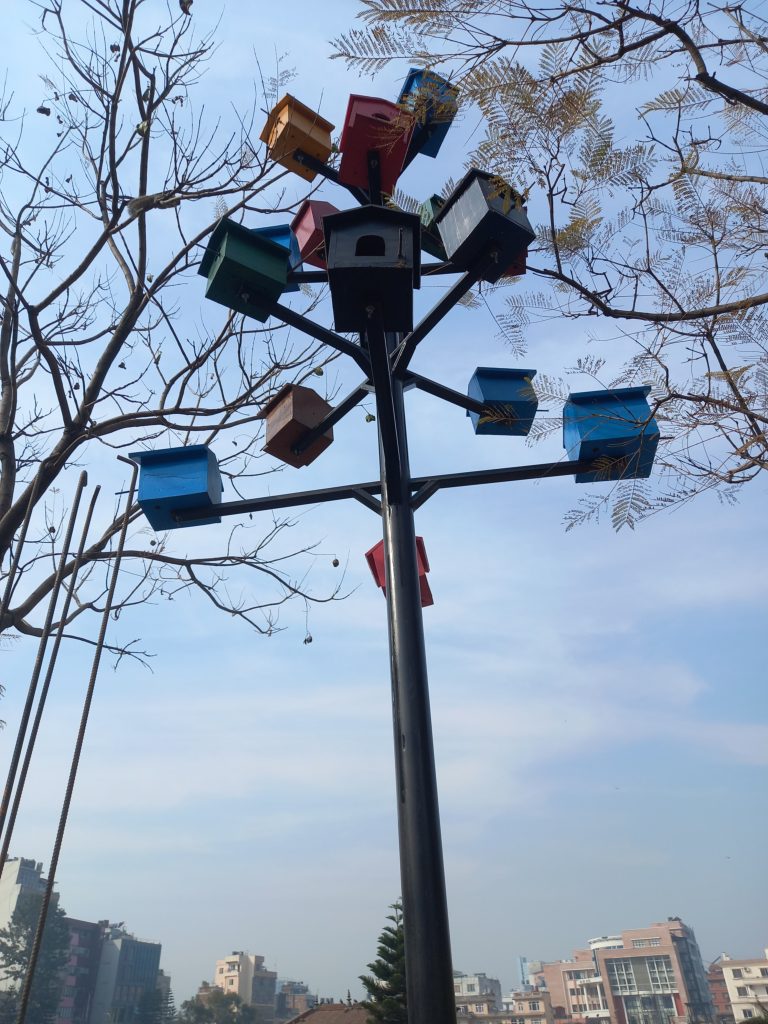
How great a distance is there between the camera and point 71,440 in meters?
4.14

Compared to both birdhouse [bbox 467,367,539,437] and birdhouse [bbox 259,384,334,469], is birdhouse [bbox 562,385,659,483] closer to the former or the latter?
birdhouse [bbox 467,367,539,437]

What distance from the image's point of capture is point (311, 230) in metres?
3.62

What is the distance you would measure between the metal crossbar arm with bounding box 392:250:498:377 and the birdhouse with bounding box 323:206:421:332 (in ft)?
0.90

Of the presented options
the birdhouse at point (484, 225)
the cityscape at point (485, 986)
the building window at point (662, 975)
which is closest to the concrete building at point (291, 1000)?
the cityscape at point (485, 986)

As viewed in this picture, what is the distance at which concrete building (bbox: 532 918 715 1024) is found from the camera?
1139cm

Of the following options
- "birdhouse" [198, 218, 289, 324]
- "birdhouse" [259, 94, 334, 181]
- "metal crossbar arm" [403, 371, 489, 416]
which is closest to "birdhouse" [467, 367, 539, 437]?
"metal crossbar arm" [403, 371, 489, 416]

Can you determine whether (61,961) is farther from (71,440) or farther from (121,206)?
(121,206)

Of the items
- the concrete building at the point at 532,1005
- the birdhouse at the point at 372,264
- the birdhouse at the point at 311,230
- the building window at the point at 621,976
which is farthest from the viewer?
the building window at the point at 621,976

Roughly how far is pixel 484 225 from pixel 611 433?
817mm

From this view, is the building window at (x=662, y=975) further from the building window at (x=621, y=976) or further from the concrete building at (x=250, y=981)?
the concrete building at (x=250, y=981)

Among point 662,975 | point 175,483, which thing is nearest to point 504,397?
point 175,483

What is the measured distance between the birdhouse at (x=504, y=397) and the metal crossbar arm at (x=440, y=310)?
436 millimetres

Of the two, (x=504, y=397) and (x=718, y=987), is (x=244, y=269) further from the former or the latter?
(x=718, y=987)

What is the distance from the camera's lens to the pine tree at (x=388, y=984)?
1667cm
